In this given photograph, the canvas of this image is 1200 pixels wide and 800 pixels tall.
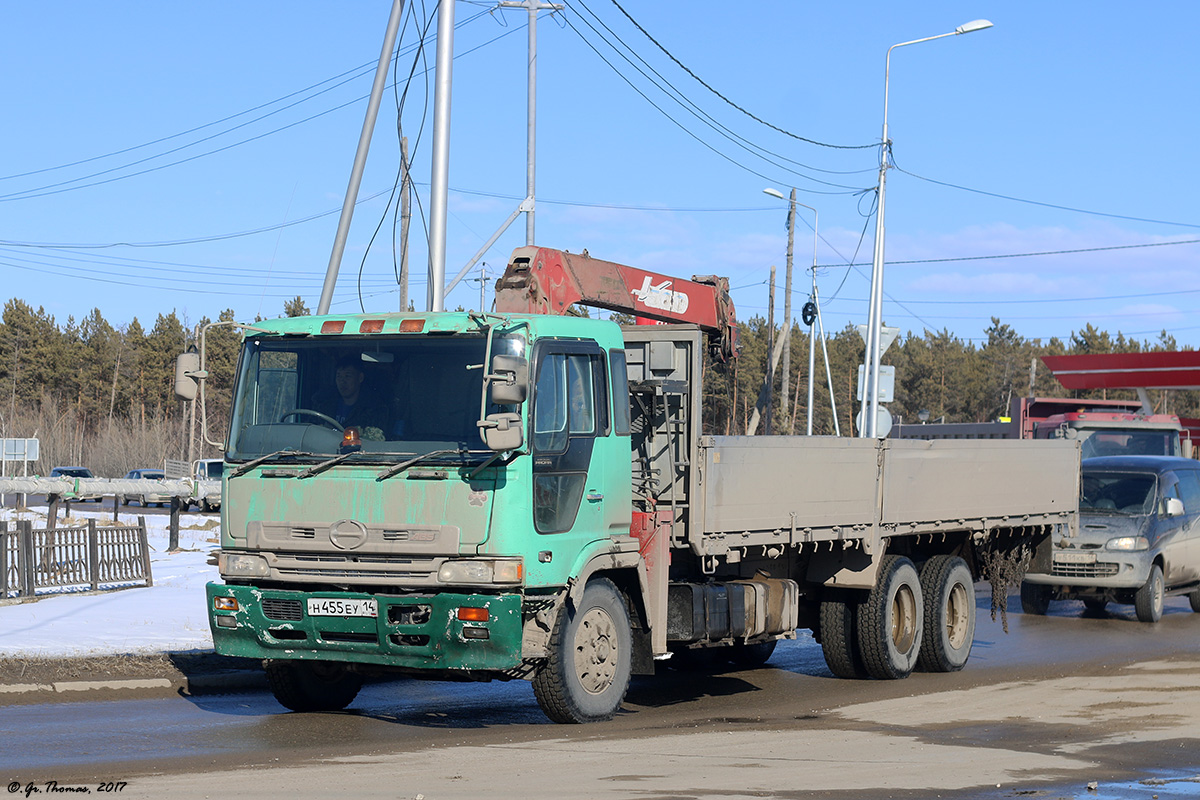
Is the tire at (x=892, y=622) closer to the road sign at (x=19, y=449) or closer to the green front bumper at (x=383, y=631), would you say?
the green front bumper at (x=383, y=631)

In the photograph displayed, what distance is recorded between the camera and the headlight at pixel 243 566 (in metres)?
8.64

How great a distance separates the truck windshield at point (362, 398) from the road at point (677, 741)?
185cm

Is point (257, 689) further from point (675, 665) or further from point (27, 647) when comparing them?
point (675, 665)

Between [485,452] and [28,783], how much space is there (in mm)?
3081

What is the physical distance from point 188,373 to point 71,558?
8886mm

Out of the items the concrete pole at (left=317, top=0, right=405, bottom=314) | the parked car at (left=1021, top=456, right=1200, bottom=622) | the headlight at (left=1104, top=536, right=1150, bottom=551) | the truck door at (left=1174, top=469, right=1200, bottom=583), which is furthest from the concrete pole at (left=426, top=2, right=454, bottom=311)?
the truck door at (left=1174, top=469, right=1200, bottom=583)

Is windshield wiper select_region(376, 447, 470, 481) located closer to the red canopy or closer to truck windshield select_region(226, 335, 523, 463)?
truck windshield select_region(226, 335, 523, 463)

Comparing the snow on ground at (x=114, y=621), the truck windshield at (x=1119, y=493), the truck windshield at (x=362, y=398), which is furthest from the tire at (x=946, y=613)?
the snow on ground at (x=114, y=621)

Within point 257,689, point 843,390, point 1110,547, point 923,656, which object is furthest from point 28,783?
point 843,390

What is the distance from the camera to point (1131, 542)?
16.9m

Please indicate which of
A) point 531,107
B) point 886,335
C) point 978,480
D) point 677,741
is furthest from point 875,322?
point 677,741

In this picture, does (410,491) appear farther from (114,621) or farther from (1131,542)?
(1131,542)

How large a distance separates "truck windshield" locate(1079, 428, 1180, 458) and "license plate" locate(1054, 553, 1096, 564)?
395 inches

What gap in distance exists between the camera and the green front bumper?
324 inches
